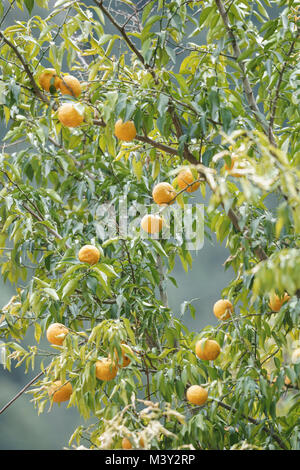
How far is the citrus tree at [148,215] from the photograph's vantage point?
1.59 m

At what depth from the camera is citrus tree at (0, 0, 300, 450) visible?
1.59 m

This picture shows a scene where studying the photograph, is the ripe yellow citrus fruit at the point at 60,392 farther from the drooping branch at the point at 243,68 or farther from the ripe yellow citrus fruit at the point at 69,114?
the drooping branch at the point at 243,68

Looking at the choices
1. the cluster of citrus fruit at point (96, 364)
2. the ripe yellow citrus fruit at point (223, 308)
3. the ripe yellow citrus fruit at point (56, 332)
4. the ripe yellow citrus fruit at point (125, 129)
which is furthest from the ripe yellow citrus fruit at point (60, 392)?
the ripe yellow citrus fruit at point (125, 129)

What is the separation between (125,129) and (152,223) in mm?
284

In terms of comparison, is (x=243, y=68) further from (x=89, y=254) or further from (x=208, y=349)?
(x=208, y=349)

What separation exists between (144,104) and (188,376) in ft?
2.50

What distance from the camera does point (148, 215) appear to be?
175 cm

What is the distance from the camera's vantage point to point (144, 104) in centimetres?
161

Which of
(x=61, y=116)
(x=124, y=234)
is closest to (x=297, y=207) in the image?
(x=61, y=116)

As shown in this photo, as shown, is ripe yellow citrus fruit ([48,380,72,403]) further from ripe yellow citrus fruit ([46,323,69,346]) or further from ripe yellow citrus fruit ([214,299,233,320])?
ripe yellow citrus fruit ([214,299,233,320])

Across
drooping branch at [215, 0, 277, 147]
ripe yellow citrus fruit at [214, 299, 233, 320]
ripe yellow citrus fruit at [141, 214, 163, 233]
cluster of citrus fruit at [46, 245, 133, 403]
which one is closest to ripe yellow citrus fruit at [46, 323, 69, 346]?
cluster of citrus fruit at [46, 245, 133, 403]

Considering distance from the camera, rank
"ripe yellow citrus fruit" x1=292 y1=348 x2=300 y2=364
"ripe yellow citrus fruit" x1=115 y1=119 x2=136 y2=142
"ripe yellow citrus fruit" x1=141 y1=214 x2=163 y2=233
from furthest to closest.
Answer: "ripe yellow citrus fruit" x1=141 y1=214 x2=163 y2=233, "ripe yellow citrus fruit" x1=115 y1=119 x2=136 y2=142, "ripe yellow citrus fruit" x1=292 y1=348 x2=300 y2=364

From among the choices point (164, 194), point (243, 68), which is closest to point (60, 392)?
point (164, 194)

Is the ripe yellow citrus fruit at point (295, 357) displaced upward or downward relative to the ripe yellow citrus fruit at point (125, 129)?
downward
